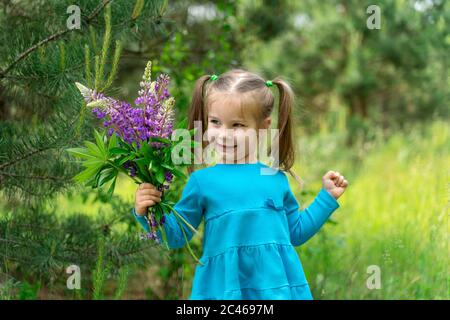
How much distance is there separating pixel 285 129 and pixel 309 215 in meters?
0.33

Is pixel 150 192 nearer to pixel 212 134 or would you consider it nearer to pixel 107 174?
pixel 107 174

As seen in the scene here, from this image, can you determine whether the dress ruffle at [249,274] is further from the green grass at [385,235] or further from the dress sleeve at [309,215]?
the green grass at [385,235]

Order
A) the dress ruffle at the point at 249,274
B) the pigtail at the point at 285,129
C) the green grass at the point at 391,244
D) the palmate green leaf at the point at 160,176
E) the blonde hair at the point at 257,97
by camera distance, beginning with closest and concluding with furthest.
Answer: the palmate green leaf at the point at 160,176, the dress ruffle at the point at 249,274, the blonde hair at the point at 257,97, the pigtail at the point at 285,129, the green grass at the point at 391,244

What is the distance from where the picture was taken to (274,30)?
15.7ft

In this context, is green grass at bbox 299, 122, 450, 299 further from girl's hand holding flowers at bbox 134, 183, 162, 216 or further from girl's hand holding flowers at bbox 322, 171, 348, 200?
girl's hand holding flowers at bbox 134, 183, 162, 216

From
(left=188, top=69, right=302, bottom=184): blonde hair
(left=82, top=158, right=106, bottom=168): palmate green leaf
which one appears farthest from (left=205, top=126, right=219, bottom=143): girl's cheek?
(left=82, top=158, right=106, bottom=168): palmate green leaf

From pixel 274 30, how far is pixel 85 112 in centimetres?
271

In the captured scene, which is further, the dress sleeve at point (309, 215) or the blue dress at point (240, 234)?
the dress sleeve at point (309, 215)

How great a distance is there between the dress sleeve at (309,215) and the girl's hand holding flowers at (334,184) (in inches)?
0.6

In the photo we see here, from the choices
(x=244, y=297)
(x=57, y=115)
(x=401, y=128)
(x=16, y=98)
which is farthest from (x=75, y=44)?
(x=401, y=128)

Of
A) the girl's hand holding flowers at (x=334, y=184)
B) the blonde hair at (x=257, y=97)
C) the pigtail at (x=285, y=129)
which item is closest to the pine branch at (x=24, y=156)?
the blonde hair at (x=257, y=97)

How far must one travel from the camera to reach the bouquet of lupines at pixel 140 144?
6.43ft

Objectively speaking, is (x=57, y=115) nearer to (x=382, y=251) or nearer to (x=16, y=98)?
(x=16, y=98)

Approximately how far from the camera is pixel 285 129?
2404 millimetres
